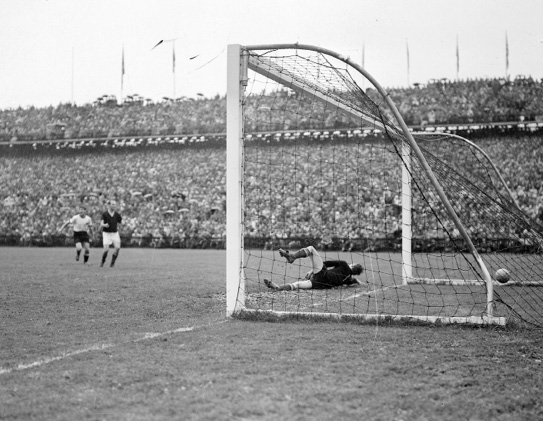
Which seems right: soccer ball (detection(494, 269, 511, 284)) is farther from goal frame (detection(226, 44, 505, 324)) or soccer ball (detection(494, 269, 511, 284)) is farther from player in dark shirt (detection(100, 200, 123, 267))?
player in dark shirt (detection(100, 200, 123, 267))

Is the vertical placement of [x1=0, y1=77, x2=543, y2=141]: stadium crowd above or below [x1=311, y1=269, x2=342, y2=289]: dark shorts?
above

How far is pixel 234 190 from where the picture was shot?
8.12 meters

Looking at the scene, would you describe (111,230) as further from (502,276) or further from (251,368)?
(251,368)

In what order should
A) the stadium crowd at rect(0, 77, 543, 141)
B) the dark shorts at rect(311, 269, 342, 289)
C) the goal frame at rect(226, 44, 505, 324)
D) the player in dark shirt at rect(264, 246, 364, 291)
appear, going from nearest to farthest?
1. the goal frame at rect(226, 44, 505, 324)
2. the player in dark shirt at rect(264, 246, 364, 291)
3. the dark shorts at rect(311, 269, 342, 289)
4. the stadium crowd at rect(0, 77, 543, 141)

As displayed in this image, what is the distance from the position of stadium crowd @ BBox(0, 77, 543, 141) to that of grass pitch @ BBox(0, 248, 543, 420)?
25.7 meters

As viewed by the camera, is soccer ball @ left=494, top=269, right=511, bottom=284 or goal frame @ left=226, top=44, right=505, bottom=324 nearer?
goal frame @ left=226, top=44, right=505, bottom=324

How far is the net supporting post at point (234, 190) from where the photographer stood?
802cm

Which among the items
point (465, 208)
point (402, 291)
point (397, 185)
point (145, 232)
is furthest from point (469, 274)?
point (145, 232)

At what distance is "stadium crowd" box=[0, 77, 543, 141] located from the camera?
3597 cm

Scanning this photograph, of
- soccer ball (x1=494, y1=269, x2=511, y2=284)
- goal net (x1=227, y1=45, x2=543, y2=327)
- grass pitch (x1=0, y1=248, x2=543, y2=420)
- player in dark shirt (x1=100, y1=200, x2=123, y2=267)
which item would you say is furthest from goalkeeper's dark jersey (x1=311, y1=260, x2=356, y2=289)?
player in dark shirt (x1=100, y1=200, x2=123, y2=267)

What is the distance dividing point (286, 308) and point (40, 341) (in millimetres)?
3627

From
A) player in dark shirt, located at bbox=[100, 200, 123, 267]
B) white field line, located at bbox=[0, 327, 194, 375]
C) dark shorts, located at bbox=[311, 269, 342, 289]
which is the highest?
player in dark shirt, located at bbox=[100, 200, 123, 267]

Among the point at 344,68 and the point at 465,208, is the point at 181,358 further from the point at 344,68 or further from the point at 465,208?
the point at 465,208

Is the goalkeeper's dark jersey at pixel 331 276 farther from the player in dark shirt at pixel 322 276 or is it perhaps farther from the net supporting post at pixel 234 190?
the net supporting post at pixel 234 190
